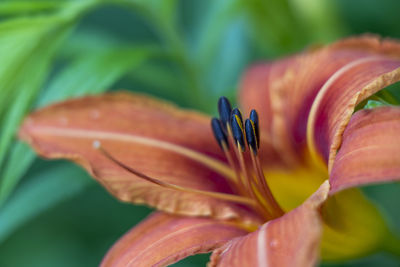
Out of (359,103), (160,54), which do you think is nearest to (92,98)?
(160,54)

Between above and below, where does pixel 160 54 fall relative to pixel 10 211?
above

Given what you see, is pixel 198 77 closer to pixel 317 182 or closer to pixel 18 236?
pixel 317 182

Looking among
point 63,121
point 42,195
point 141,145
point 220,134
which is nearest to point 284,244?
point 220,134

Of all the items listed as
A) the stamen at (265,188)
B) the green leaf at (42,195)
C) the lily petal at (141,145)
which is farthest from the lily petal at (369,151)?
the green leaf at (42,195)

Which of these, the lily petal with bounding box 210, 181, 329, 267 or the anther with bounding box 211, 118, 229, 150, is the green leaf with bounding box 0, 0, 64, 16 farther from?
the lily petal with bounding box 210, 181, 329, 267

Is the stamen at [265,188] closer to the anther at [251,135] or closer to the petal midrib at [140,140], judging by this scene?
the anther at [251,135]

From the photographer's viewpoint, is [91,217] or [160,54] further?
[91,217]

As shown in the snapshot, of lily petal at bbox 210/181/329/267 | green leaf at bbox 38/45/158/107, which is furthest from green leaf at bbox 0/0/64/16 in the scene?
lily petal at bbox 210/181/329/267
